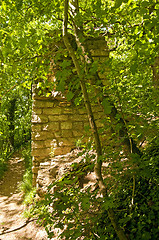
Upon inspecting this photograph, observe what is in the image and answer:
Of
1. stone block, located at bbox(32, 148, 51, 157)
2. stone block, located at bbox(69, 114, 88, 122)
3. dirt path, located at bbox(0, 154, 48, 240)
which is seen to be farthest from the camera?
stone block, located at bbox(69, 114, 88, 122)

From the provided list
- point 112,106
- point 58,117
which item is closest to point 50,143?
point 58,117

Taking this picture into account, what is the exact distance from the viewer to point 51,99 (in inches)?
166

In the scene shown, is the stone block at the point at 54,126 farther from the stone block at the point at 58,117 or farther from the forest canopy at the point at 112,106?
the forest canopy at the point at 112,106

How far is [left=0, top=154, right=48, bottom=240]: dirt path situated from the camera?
9.93 feet

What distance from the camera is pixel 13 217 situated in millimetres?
3855

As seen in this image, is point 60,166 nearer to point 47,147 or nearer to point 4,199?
point 47,147

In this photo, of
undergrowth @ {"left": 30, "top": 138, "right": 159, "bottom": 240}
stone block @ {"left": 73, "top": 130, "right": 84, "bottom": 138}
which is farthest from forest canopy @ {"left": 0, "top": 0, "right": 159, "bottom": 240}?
stone block @ {"left": 73, "top": 130, "right": 84, "bottom": 138}

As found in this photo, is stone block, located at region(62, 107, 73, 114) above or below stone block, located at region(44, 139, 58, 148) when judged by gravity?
above

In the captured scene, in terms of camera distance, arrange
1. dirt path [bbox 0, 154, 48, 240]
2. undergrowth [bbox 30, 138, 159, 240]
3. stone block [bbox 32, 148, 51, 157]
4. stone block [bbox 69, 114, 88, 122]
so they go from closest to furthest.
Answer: undergrowth [bbox 30, 138, 159, 240], dirt path [bbox 0, 154, 48, 240], stone block [bbox 32, 148, 51, 157], stone block [bbox 69, 114, 88, 122]

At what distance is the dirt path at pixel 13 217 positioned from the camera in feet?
9.93

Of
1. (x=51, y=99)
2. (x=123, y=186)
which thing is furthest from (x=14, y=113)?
(x=123, y=186)

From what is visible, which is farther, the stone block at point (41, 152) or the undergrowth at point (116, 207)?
the stone block at point (41, 152)

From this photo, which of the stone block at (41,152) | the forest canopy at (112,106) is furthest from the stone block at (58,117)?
the forest canopy at (112,106)

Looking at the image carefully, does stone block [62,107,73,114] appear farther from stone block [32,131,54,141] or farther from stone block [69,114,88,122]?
stone block [32,131,54,141]
